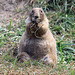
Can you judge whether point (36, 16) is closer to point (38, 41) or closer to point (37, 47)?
point (38, 41)

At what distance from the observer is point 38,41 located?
4.49 metres

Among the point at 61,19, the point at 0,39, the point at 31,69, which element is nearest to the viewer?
the point at 31,69

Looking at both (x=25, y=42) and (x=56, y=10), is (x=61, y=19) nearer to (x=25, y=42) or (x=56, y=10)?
(x=56, y=10)

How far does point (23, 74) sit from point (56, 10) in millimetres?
4956

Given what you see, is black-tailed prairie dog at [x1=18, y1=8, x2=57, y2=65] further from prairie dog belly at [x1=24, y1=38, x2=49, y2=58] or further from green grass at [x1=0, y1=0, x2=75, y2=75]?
green grass at [x1=0, y1=0, x2=75, y2=75]

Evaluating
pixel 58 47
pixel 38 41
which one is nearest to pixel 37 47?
pixel 38 41

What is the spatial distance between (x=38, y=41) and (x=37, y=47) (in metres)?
0.15

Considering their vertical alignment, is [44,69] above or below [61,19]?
below

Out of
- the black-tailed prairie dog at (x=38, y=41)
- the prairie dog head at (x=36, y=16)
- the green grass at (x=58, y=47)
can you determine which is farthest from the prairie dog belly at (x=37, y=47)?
the prairie dog head at (x=36, y=16)

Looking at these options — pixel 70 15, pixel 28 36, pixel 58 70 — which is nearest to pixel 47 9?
pixel 70 15

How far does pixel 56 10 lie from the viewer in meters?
7.97

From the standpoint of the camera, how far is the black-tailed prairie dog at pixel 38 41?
442 cm

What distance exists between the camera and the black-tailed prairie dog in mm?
4418

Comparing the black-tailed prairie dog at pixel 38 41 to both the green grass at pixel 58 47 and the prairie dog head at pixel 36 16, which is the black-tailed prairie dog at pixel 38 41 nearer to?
the prairie dog head at pixel 36 16
